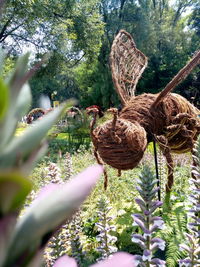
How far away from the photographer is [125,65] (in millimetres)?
3580

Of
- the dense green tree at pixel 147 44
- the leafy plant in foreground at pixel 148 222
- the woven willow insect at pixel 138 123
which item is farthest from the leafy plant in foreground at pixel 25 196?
the dense green tree at pixel 147 44

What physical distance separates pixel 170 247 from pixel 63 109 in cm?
257

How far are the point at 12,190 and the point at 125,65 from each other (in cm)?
353

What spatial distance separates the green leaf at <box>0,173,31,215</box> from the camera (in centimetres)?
16

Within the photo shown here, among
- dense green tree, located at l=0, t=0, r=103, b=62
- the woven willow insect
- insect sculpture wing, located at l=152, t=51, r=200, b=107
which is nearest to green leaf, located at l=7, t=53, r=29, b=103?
the woven willow insect

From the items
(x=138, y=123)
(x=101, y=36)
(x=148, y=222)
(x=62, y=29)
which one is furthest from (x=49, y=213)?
(x=101, y=36)

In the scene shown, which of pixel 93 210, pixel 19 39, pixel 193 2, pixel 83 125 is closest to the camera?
pixel 93 210

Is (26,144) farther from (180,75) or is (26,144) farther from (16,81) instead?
(180,75)

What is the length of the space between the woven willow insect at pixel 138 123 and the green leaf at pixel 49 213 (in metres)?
2.11

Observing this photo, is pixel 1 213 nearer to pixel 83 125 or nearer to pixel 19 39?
pixel 83 125

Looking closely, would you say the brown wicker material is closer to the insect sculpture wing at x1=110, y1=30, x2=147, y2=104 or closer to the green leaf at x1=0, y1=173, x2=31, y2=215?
the insect sculpture wing at x1=110, y1=30, x2=147, y2=104

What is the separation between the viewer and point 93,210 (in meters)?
3.88

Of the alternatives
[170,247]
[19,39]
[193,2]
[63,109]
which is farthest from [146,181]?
[193,2]

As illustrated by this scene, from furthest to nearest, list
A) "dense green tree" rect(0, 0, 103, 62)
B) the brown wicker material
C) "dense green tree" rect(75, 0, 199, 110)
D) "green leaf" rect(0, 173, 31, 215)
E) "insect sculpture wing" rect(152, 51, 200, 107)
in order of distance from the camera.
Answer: "dense green tree" rect(75, 0, 199, 110) < "dense green tree" rect(0, 0, 103, 62) < "insect sculpture wing" rect(152, 51, 200, 107) < the brown wicker material < "green leaf" rect(0, 173, 31, 215)
